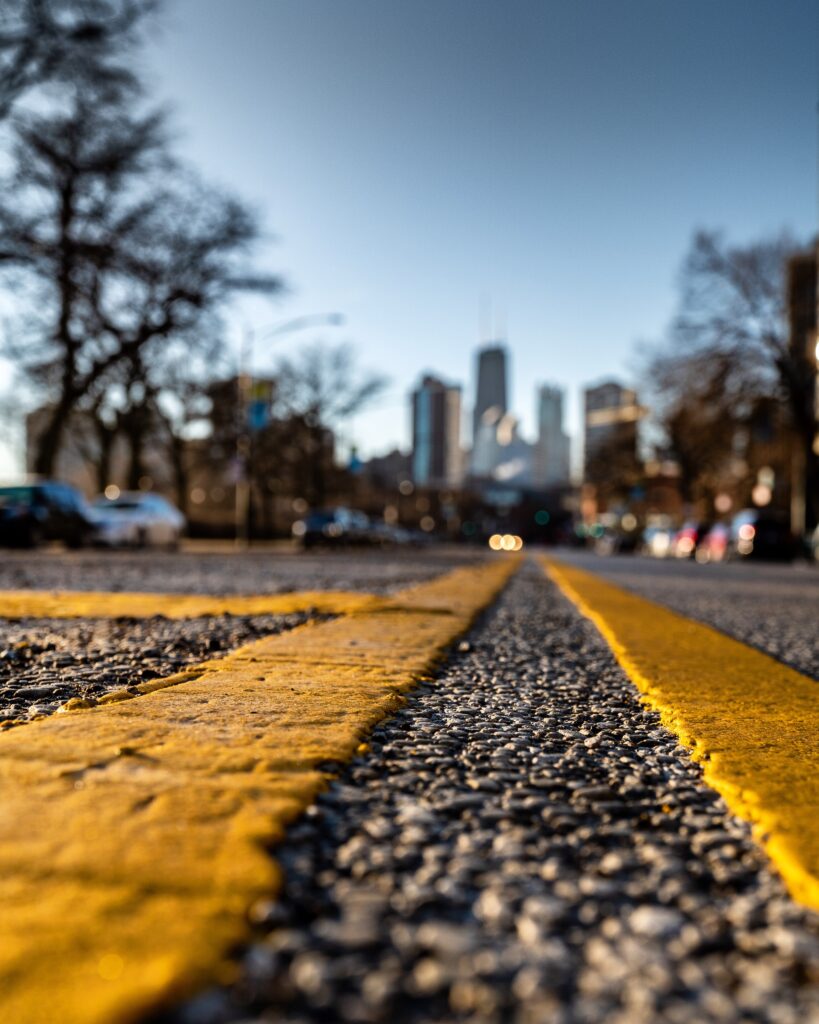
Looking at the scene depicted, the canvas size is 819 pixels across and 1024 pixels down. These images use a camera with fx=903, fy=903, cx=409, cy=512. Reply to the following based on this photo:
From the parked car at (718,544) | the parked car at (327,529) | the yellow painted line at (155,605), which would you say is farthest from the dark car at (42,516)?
the parked car at (718,544)

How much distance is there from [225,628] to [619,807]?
3.26 m

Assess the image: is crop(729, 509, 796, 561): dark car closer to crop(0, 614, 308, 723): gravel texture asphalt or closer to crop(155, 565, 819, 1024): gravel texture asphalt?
crop(0, 614, 308, 723): gravel texture asphalt

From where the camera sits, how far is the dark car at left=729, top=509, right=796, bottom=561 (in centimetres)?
2822

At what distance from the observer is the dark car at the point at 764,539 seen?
28219 mm

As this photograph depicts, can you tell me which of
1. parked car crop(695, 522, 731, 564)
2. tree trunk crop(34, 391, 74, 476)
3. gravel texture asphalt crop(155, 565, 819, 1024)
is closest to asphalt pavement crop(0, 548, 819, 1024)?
gravel texture asphalt crop(155, 565, 819, 1024)

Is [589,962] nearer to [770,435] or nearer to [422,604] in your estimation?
[422,604]

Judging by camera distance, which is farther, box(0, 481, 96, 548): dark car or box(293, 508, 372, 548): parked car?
box(293, 508, 372, 548): parked car

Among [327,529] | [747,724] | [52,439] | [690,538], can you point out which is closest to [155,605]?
[747,724]

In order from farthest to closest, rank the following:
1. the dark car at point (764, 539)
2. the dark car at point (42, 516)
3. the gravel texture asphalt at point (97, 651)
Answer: the dark car at point (764, 539)
the dark car at point (42, 516)
the gravel texture asphalt at point (97, 651)

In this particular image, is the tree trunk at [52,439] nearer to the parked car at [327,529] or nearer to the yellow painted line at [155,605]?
the parked car at [327,529]

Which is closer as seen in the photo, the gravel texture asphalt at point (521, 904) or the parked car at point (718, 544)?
the gravel texture asphalt at point (521, 904)

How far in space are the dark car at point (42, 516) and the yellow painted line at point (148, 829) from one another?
17.3m

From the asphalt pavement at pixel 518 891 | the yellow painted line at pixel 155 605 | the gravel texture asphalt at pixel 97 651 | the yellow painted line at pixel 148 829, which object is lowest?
the yellow painted line at pixel 155 605

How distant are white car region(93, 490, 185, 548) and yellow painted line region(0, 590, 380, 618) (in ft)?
52.9
